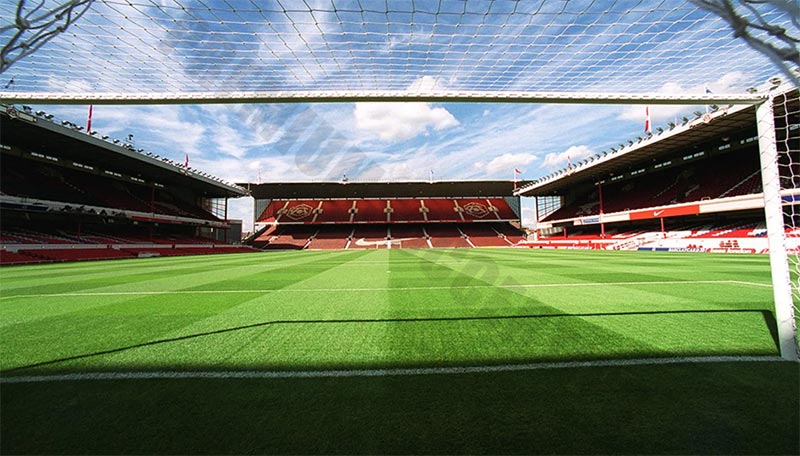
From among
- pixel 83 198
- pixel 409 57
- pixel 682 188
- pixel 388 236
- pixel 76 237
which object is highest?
pixel 682 188

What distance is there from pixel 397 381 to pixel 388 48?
12.1 feet

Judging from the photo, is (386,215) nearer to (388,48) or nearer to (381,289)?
(381,289)

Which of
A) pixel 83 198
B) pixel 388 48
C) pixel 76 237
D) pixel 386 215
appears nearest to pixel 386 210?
pixel 386 215

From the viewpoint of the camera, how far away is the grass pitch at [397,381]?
1684 mm

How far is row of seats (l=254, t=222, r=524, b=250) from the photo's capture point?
44156mm

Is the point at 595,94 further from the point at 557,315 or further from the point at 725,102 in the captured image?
the point at 557,315

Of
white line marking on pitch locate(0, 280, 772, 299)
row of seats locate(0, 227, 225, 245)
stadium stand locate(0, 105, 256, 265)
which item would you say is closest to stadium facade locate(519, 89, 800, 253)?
white line marking on pitch locate(0, 280, 772, 299)

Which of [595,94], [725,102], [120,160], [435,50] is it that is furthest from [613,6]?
[120,160]

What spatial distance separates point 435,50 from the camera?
4277mm

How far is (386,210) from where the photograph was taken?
5059cm

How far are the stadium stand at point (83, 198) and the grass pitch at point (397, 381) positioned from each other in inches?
705

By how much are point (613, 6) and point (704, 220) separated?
31078mm

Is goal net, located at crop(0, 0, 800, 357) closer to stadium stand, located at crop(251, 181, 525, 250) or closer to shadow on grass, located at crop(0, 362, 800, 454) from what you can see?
shadow on grass, located at crop(0, 362, 800, 454)

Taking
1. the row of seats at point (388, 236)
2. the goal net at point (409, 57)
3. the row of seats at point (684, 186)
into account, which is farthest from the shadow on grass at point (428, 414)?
the row of seats at point (388, 236)
